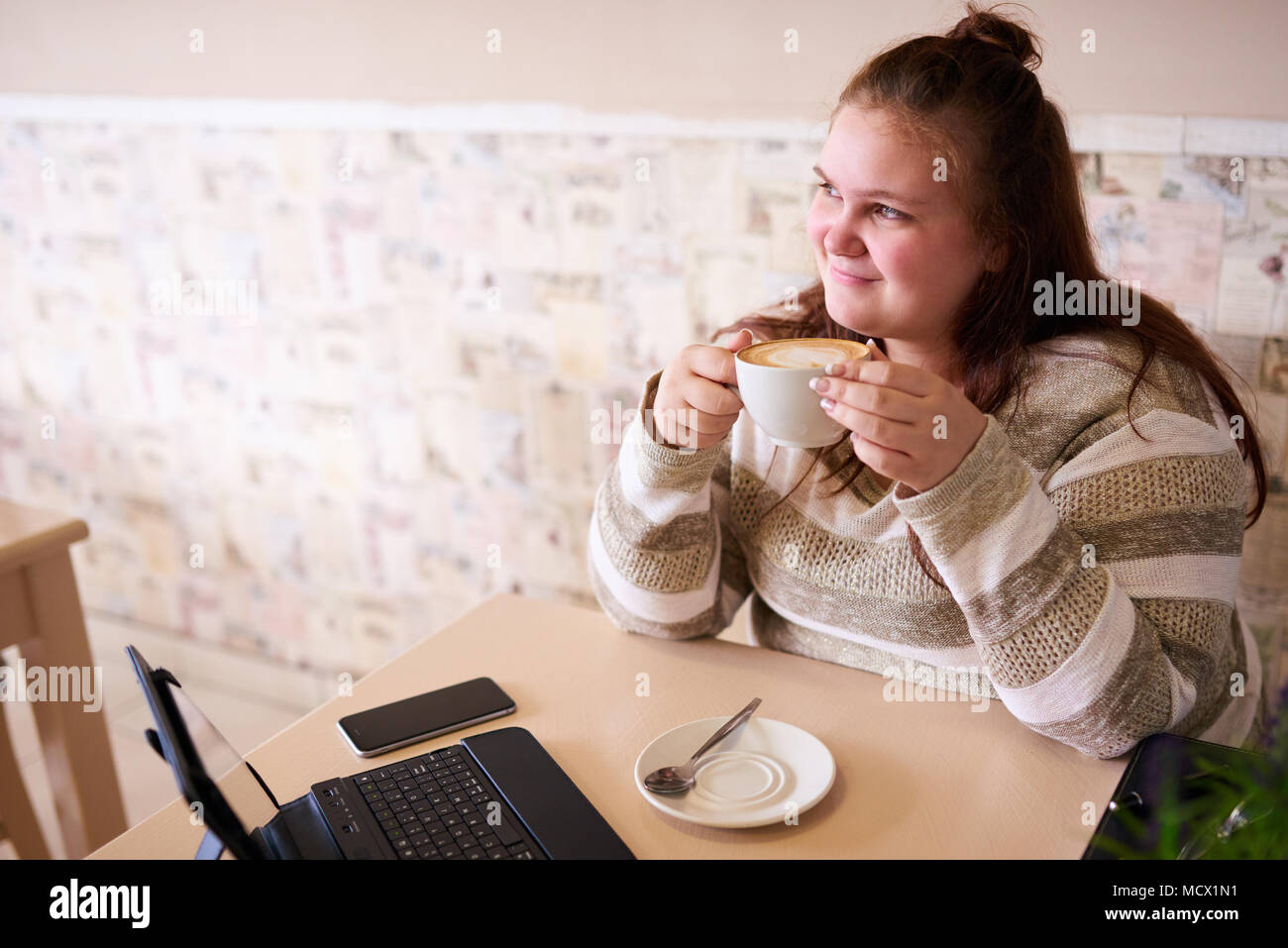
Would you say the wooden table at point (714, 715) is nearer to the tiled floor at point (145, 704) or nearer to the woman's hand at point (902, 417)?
the woman's hand at point (902, 417)

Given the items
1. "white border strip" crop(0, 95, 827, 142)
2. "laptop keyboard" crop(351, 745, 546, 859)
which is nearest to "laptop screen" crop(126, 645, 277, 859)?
"laptop keyboard" crop(351, 745, 546, 859)

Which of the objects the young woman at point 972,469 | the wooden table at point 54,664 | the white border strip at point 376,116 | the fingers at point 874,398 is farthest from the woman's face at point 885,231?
the wooden table at point 54,664

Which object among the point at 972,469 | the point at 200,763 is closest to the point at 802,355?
the point at 972,469

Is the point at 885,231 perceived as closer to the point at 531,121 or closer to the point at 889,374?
the point at 889,374

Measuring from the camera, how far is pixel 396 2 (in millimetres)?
1912

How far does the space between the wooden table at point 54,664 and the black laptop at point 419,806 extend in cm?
88

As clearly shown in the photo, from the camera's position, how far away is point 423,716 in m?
1.07

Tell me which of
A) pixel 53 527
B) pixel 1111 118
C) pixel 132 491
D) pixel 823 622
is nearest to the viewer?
pixel 823 622

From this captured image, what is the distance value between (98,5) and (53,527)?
127 cm

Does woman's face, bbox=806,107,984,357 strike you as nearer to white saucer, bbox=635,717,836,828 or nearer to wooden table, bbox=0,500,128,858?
white saucer, bbox=635,717,836,828

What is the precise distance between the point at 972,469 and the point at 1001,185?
0.35 m

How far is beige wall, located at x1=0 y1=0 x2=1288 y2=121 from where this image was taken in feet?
4.43
